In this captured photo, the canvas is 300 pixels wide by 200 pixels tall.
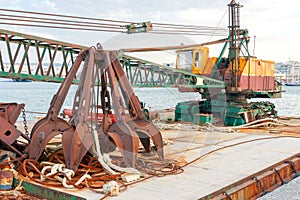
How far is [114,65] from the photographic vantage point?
8.05m

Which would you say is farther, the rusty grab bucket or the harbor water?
the harbor water

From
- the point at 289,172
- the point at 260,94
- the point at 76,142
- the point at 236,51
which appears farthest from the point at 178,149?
the point at 260,94

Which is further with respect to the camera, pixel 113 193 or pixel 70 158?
pixel 70 158

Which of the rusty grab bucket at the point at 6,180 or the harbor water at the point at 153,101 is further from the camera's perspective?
the harbor water at the point at 153,101

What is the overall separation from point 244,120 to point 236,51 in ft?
11.2

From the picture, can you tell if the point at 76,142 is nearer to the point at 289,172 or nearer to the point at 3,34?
the point at 3,34

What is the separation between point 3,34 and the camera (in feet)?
28.6

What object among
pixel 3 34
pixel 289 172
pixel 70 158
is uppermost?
pixel 3 34

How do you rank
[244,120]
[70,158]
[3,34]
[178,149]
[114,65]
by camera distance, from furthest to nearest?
[244,120], [178,149], [3,34], [114,65], [70,158]

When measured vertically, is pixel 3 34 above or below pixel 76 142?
above

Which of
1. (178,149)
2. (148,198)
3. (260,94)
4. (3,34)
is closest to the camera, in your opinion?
(148,198)

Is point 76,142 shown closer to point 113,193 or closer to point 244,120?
point 113,193

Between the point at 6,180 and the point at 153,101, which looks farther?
the point at 153,101

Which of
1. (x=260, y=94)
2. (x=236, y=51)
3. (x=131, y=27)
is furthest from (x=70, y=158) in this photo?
(x=260, y=94)
